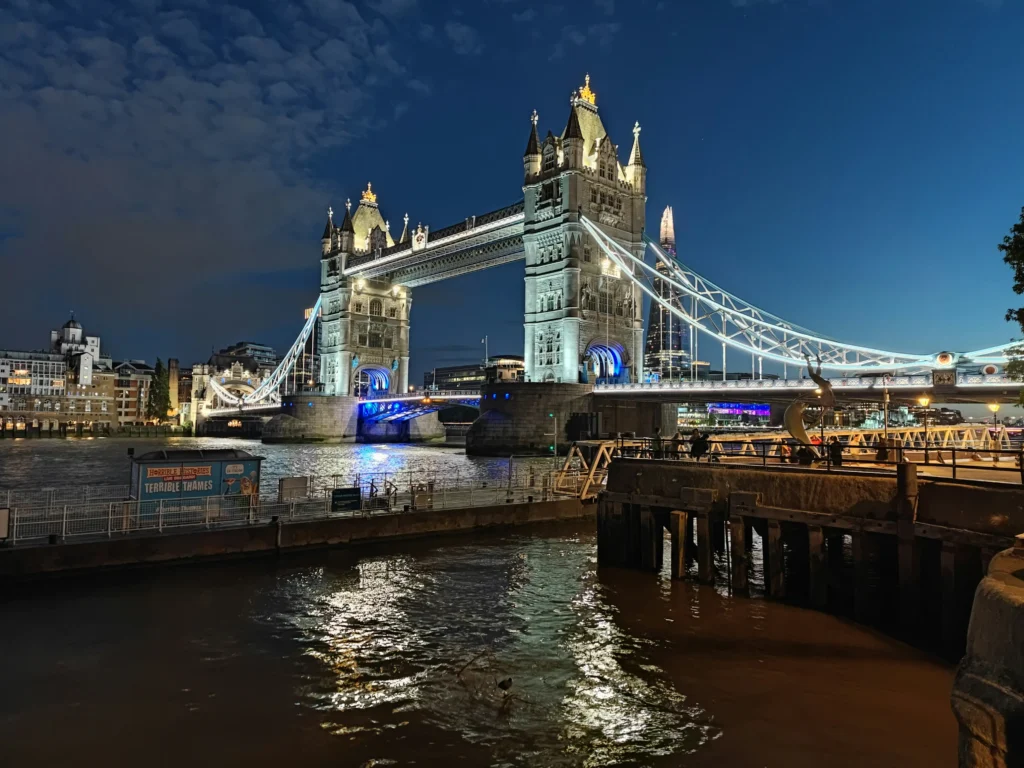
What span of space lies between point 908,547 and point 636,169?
74322 mm

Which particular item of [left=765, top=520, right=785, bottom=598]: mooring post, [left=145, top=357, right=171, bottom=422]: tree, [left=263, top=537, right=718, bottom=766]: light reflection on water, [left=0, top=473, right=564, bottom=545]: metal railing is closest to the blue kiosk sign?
[left=0, top=473, right=564, bottom=545]: metal railing

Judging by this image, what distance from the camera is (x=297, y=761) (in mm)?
9531

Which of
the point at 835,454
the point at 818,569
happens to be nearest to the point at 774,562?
the point at 818,569

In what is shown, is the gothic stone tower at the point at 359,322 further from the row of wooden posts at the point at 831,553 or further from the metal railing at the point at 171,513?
the row of wooden posts at the point at 831,553

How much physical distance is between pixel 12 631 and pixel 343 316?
10167 cm

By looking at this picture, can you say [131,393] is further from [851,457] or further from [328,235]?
[851,457]

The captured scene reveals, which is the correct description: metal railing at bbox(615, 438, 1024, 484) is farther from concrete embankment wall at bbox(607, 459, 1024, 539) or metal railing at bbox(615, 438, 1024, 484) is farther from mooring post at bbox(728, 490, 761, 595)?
mooring post at bbox(728, 490, 761, 595)

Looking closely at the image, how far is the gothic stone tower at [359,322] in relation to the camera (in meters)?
113

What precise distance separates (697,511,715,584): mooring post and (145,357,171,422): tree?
164 m

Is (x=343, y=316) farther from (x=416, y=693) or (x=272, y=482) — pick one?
(x=416, y=693)

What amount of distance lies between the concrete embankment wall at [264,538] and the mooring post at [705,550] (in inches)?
392

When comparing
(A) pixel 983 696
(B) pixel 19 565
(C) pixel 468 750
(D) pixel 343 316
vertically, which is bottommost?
(C) pixel 468 750

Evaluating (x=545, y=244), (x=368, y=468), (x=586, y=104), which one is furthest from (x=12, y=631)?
(x=586, y=104)

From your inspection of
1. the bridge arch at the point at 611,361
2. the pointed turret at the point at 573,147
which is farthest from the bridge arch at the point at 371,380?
the pointed turret at the point at 573,147
